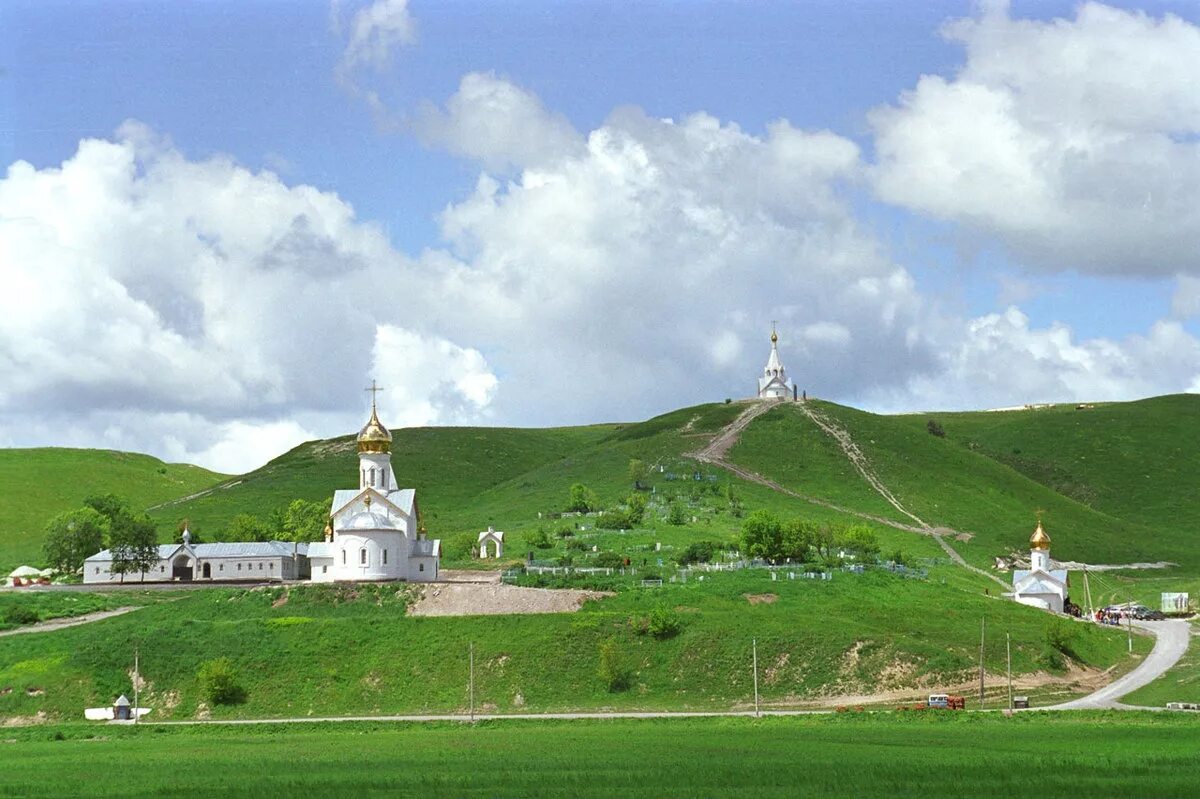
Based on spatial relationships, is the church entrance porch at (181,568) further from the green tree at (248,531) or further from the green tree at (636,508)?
the green tree at (636,508)

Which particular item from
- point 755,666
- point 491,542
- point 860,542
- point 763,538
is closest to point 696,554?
point 763,538

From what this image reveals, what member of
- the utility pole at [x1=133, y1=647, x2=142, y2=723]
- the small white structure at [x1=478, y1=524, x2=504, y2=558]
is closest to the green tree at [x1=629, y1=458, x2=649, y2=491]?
the small white structure at [x1=478, y1=524, x2=504, y2=558]

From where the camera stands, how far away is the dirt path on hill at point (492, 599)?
323 feet

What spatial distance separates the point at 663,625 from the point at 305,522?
50.5 metres

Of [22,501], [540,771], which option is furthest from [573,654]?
[22,501]

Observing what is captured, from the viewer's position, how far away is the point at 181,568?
404 feet

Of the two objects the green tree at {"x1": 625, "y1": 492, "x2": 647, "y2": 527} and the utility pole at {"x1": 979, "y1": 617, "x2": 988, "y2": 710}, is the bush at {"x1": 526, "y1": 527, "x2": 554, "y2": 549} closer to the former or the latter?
the green tree at {"x1": 625, "y1": 492, "x2": 647, "y2": 527}

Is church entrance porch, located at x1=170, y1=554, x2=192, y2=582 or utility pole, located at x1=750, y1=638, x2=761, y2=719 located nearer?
utility pole, located at x1=750, y1=638, x2=761, y2=719

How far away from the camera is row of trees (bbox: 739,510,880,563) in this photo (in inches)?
4555

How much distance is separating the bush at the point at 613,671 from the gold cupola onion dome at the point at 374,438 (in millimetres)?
32215

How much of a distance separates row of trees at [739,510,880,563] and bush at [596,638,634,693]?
2885cm

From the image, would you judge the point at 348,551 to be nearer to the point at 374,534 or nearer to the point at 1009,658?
the point at 374,534

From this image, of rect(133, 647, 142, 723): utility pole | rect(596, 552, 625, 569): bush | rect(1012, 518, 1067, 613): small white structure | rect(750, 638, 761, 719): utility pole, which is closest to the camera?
Answer: rect(750, 638, 761, 719): utility pole

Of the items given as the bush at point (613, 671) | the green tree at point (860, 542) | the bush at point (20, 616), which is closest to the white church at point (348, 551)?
the bush at point (20, 616)
